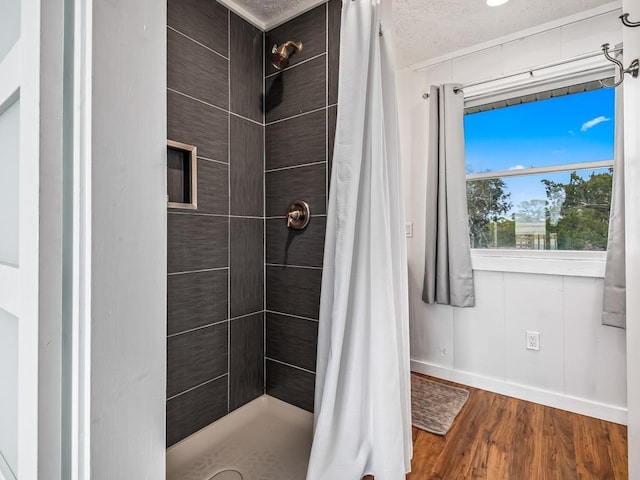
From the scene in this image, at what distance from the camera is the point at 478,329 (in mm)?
2229

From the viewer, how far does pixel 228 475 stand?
1.39 metres

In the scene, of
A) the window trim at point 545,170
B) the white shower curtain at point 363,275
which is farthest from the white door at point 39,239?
the window trim at point 545,170

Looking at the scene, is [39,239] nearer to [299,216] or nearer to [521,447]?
[299,216]

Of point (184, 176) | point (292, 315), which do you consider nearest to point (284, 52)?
point (184, 176)

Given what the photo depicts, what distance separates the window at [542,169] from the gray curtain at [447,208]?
22 cm

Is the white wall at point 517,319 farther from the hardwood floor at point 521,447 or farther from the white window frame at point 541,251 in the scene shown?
the hardwood floor at point 521,447

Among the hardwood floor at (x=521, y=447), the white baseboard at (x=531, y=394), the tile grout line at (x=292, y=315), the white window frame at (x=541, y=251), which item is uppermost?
the white window frame at (x=541, y=251)

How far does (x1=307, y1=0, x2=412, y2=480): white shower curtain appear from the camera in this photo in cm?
126

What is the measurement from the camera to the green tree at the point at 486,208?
7.54 feet

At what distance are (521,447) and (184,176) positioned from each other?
2.13 meters

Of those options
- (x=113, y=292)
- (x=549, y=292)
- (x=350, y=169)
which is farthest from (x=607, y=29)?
(x=113, y=292)

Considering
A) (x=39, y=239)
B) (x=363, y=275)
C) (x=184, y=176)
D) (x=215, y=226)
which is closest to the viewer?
(x=39, y=239)

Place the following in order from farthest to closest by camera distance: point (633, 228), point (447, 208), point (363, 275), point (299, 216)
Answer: point (447, 208) < point (299, 216) < point (363, 275) < point (633, 228)

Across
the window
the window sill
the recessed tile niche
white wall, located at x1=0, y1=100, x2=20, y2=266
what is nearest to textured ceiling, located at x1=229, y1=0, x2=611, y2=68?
the window
